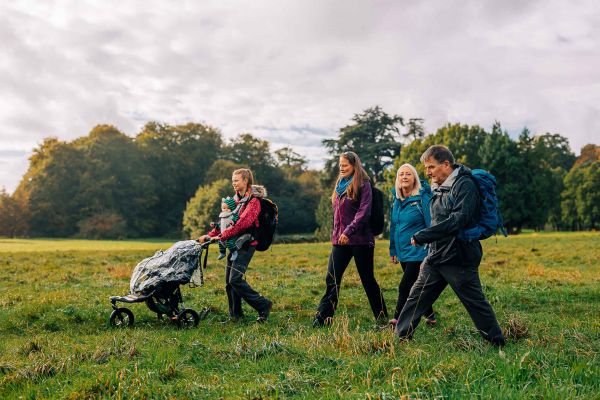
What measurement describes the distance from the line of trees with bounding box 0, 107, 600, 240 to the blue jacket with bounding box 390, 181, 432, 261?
41.3 m

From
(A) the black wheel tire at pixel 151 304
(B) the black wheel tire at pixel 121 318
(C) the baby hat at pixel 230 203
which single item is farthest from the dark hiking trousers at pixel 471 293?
(B) the black wheel tire at pixel 121 318

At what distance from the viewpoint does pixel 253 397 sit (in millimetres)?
4008

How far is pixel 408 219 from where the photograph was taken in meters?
7.39

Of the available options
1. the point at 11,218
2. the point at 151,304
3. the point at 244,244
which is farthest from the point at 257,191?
the point at 11,218

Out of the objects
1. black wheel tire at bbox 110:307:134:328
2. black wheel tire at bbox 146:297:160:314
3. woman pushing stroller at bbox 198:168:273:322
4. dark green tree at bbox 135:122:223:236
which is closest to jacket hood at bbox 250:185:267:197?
woman pushing stroller at bbox 198:168:273:322

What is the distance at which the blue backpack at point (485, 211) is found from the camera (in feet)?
17.8

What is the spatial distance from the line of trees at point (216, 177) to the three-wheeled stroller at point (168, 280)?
42.3m

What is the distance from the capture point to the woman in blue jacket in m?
7.36

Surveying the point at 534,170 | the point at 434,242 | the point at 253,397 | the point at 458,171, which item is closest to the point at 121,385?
the point at 253,397

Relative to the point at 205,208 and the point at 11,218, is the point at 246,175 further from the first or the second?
the point at 11,218

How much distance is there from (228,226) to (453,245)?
376cm

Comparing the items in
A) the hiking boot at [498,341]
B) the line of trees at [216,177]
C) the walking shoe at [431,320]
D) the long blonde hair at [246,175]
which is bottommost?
the walking shoe at [431,320]

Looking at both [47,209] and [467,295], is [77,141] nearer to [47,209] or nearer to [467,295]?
[47,209]

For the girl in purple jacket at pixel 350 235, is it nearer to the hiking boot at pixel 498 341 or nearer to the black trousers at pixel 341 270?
the black trousers at pixel 341 270
